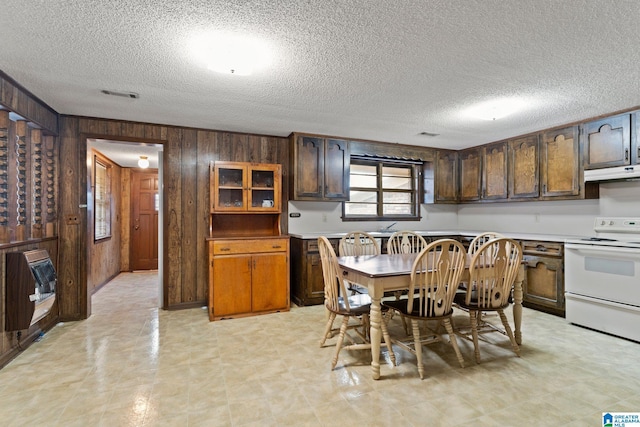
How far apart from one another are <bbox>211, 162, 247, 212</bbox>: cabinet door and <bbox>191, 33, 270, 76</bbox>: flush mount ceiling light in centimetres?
163

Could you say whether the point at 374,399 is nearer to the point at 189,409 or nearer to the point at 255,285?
the point at 189,409

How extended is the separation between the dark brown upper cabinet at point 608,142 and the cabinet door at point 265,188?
11.7 ft

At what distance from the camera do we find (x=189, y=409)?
6.33ft

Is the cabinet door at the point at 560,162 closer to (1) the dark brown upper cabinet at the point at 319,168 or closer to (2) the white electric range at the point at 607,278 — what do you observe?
(2) the white electric range at the point at 607,278

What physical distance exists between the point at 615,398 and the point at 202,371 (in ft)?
8.93

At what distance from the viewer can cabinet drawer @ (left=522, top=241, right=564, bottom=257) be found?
11.9ft

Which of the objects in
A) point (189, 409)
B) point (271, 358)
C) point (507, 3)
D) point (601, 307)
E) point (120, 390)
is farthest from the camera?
point (601, 307)

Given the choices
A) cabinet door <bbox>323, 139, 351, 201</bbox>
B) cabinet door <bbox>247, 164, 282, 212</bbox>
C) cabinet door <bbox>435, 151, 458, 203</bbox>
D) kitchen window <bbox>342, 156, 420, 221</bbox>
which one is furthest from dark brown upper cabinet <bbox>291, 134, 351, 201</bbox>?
cabinet door <bbox>435, 151, 458, 203</bbox>

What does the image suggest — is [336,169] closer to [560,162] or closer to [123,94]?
[123,94]

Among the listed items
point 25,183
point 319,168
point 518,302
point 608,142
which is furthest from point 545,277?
point 25,183

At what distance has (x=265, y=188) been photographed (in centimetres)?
412

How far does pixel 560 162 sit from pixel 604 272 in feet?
4.68

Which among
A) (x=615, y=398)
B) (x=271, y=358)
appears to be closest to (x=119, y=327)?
(x=271, y=358)

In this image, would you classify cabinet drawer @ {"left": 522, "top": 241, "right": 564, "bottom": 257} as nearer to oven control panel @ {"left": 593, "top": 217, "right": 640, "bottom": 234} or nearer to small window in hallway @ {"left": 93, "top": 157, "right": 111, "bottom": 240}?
oven control panel @ {"left": 593, "top": 217, "right": 640, "bottom": 234}
